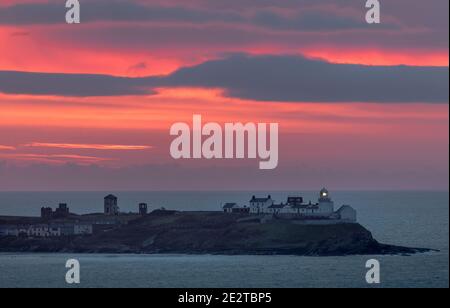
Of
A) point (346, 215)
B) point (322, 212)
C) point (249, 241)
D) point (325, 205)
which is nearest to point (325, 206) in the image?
point (325, 205)

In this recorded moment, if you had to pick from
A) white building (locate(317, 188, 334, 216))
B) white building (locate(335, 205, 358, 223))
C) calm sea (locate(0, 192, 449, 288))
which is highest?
white building (locate(317, 188, 334, 216))

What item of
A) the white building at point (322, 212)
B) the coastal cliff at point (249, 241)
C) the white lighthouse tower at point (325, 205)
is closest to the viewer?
the coastal cliff at point (249, 241)

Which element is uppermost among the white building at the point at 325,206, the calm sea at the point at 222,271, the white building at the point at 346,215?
the white building at the point at 325,206

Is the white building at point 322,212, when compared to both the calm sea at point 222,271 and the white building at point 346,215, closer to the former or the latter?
the white building at point 346,215

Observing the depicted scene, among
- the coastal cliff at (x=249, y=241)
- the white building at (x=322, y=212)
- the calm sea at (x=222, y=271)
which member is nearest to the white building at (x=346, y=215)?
the white building at (x=322, y=212)

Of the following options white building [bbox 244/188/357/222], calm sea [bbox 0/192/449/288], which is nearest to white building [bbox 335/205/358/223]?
white building [bbox 244/188/357/222]

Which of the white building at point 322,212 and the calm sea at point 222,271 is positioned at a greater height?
the white building at point 322,212

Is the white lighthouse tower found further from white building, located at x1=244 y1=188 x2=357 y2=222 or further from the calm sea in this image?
the calm sea

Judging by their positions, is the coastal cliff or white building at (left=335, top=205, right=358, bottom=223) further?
white building at (left=335, top=205, right=358, bottom=223)

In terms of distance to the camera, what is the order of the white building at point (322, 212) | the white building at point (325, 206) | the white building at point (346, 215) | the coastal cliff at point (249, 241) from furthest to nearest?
the white building at point (325, 206), the white building at point (322, 212), the white building at point (346, 215), the coastal cliff at point (249, 241)

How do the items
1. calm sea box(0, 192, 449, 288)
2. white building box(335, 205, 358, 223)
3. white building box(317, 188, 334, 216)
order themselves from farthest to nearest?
1. white building box(317, 188, 334, 216)
2. white building box(335, 205, 358, 223)
3. calm sea box(0, 192, 449, 288)
